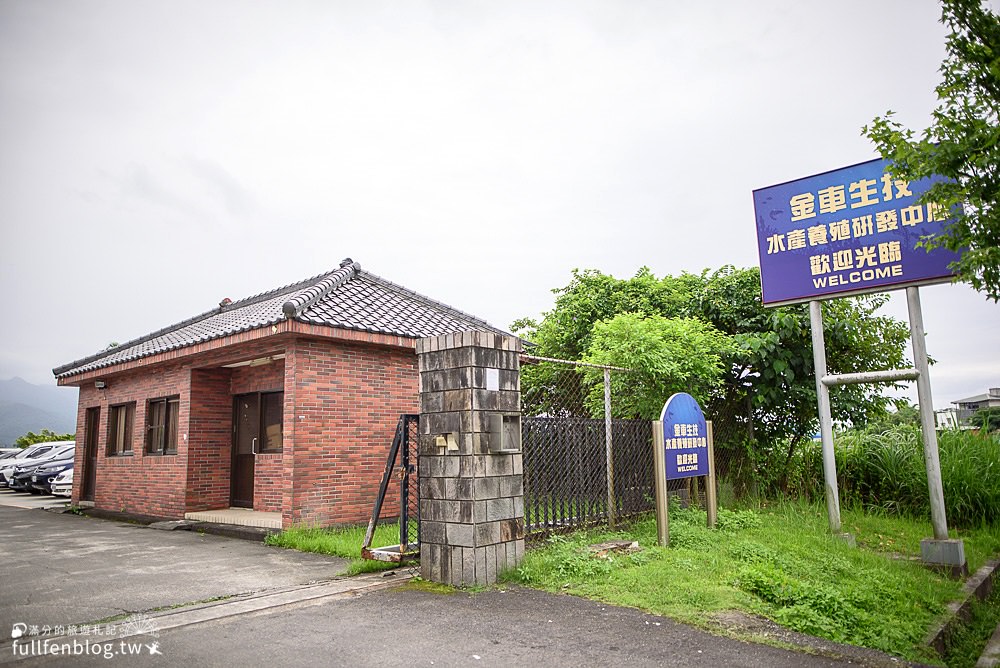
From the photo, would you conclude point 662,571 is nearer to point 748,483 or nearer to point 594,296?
point 748,483

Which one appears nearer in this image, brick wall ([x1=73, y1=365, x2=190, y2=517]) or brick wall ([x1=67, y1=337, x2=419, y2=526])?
brick wall ([x1=67, y1=337, x2=419, y2=526])

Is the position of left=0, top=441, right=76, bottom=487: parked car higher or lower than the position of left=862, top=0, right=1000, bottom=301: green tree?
lower

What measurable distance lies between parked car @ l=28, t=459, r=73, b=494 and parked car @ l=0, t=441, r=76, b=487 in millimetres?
327

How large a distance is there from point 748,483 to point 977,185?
713 centimetres

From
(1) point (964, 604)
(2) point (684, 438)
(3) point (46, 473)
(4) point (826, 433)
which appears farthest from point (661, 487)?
(3) point (46, 473)

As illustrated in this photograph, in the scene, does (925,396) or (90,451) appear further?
(90,451)

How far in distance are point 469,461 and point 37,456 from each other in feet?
77.3

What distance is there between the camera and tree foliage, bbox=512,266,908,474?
30.1 feet

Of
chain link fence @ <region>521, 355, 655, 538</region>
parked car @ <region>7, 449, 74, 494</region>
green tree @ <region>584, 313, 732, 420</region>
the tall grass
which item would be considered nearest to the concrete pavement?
chain link fence @ <region>521, 355, 655, 538</region>

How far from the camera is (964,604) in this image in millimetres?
5797

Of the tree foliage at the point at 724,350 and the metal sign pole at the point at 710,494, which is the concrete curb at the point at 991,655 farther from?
the tree foliage at the point at 724,350

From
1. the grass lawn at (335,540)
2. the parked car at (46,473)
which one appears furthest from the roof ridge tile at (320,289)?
the parked car at (46,473)

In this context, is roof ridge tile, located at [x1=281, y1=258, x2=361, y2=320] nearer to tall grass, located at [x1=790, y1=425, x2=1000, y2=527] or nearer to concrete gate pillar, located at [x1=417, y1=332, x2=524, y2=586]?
concrete gate pillar, located at [x1=417, y1=332, x2=524, y2=586]

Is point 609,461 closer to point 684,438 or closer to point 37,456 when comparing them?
point 684,438
